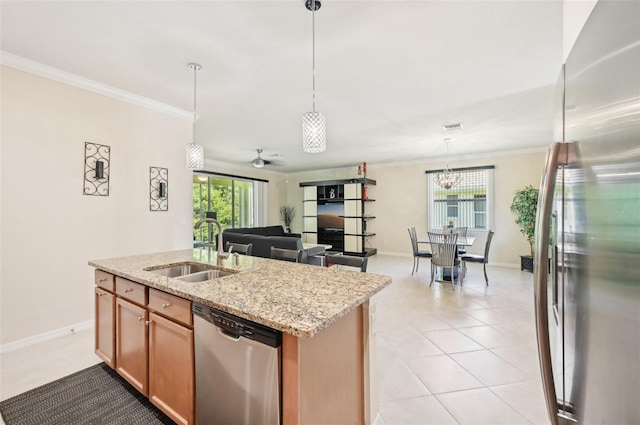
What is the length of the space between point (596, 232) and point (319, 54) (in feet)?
8.13

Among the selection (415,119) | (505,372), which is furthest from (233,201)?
(505,372)

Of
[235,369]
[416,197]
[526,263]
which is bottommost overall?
[526,263]

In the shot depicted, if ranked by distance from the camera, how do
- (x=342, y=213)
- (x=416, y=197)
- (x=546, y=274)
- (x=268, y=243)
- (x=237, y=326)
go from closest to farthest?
(x=546, y=274) < (x=237, y=326) < (x=268, y=243) < (x=416, y=197) < (x=342, y=213)

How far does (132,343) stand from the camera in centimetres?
190

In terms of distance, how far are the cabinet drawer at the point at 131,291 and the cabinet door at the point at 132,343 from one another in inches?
1.5

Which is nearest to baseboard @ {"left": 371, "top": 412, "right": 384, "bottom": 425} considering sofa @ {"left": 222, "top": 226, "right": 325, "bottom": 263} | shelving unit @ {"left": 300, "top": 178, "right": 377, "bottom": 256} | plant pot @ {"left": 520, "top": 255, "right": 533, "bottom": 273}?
sofa @ {"left": 222, "top": 226, "right": 325, "bottom": 263}

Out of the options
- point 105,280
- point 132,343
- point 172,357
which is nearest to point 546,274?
point 172,357

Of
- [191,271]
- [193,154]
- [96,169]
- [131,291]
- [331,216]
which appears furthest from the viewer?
[331,216]

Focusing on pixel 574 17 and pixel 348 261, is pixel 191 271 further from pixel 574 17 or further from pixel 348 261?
pixel 574 17

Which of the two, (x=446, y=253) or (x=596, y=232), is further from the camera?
(x=446, y=253)

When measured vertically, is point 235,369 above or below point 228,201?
below

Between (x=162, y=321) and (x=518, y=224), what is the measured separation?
22.6 ft

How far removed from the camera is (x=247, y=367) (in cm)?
125

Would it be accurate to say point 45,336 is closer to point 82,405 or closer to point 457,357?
point 82,405
